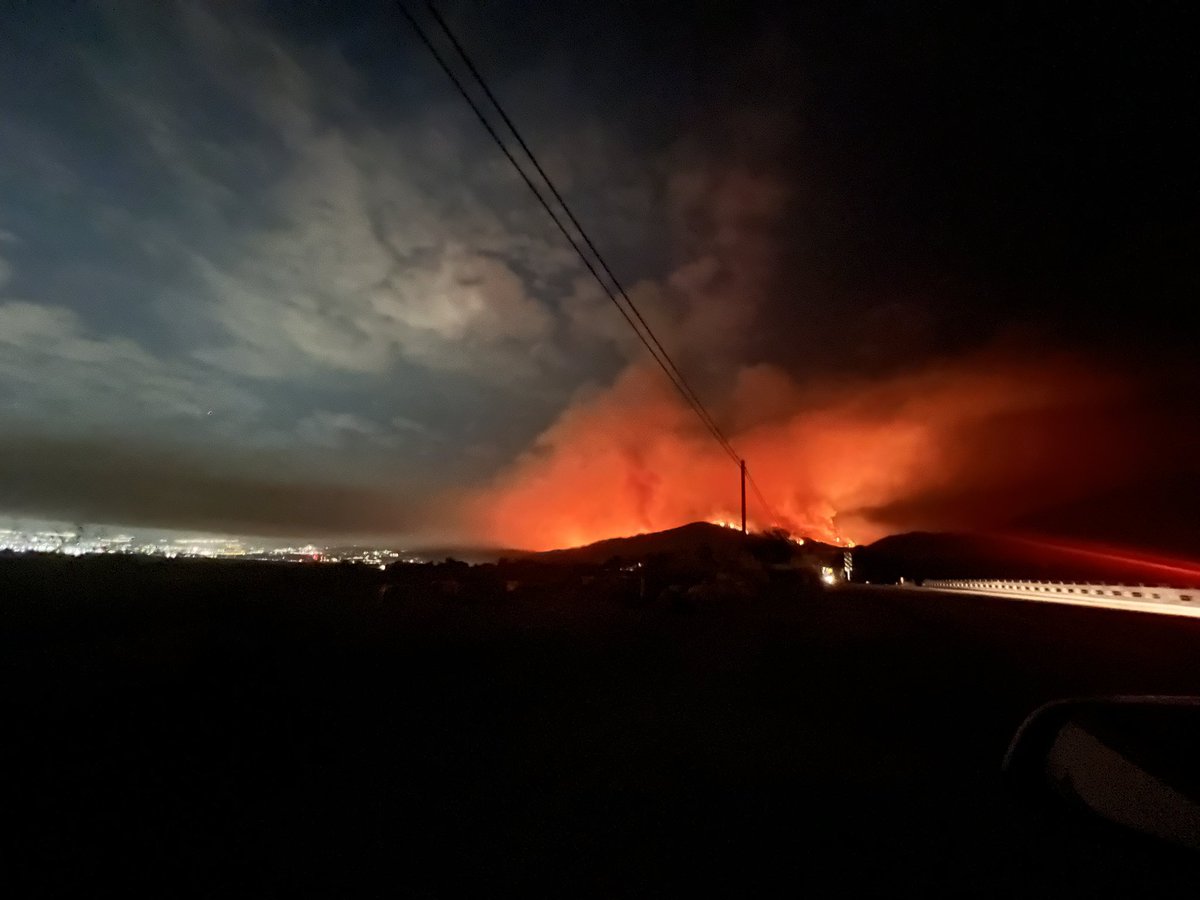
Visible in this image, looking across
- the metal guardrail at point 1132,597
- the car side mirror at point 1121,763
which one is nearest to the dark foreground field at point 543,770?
the car side mirror at point 1121,763

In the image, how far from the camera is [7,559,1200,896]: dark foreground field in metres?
4.52

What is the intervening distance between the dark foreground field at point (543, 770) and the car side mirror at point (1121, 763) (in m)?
0.34

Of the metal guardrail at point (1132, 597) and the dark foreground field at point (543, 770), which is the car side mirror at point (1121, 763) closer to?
the dark foreground field at point (543, 770)

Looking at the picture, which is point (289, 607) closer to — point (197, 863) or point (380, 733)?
point (380, 733)

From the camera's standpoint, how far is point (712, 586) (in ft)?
105

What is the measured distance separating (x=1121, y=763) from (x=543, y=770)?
17.0 feet

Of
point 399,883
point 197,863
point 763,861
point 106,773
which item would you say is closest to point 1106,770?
point 763,861

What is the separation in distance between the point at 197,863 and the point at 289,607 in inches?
1134

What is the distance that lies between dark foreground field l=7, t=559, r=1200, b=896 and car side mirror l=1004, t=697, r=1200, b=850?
1.10 ft

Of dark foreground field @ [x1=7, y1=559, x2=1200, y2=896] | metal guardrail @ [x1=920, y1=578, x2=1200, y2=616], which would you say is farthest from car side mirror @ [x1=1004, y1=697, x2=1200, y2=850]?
metal guardrail @ [x1=920, y1=578, x2=1200, y2=616]

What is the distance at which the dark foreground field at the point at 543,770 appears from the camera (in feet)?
14.8

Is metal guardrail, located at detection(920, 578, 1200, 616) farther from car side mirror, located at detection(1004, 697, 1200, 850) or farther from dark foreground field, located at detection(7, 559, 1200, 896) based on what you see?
car side mirror, located at detection(1004, 697, 1200, 850)

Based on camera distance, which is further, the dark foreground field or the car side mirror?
the dark foreground field

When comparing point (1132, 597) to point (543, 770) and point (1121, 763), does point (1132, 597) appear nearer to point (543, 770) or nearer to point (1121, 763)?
point (1121, 763)
